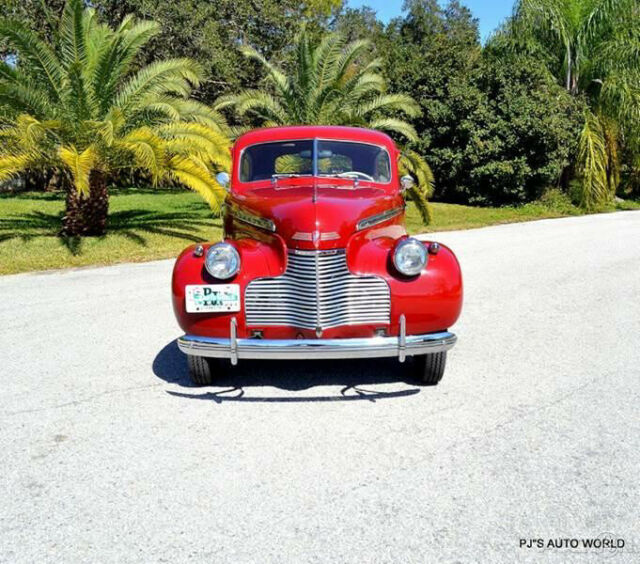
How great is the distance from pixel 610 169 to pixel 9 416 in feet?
86.9

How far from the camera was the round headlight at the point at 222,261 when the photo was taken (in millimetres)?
4055

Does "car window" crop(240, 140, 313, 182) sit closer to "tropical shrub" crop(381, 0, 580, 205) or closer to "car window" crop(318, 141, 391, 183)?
"car window" crop(318, 141, 391, 183)

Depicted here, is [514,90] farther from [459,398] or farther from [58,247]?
[459,398]

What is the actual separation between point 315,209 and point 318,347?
3.29 feet

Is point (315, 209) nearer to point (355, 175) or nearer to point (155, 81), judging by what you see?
point (355, 175)

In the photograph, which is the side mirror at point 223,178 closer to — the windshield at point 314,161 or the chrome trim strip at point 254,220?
the windshield at point 314,161

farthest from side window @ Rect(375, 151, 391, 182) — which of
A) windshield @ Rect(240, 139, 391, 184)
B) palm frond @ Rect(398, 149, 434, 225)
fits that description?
palm frond @ Rect(398, 149, 434, 225)

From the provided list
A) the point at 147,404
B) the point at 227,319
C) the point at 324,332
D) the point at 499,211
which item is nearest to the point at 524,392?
the point at 324,332

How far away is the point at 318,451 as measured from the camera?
11.1 ft

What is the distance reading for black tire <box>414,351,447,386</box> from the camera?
4270 millimetres

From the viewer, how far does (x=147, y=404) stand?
4.12m

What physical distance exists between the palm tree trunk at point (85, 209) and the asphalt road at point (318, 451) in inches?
271

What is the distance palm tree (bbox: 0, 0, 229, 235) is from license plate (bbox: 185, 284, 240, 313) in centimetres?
670

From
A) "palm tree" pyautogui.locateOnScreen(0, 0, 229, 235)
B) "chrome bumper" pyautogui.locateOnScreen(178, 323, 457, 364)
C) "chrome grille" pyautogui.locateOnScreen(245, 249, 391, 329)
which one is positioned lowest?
"chrome bumper" pyautogui.locateOnScreen(178, 323, 457, 364)
